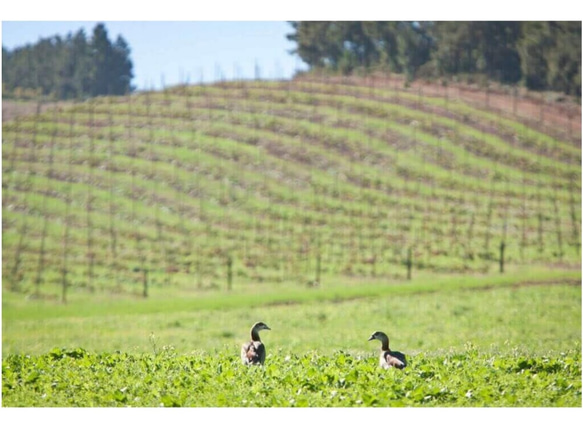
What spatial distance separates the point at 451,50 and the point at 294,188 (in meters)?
6.71

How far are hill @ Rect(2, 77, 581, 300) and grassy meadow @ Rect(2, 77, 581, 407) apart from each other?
2.4 inches

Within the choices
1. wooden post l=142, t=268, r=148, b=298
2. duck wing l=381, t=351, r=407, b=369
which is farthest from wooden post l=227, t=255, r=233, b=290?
duck wing l=381, t=351, r=407, b=369

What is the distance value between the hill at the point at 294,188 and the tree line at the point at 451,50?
0.91 meters

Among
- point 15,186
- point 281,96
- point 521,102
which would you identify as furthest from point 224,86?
point 521,102

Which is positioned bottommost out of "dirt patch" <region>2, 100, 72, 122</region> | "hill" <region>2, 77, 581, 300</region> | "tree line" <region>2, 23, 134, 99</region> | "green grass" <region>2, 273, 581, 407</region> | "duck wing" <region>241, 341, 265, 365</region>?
"green grass" <region>2, 273, 581, 407</region>

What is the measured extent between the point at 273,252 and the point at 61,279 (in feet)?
21.0

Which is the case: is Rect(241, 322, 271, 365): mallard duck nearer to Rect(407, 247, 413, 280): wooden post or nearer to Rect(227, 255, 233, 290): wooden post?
Rect(227, 255, 233, 290): wooden post

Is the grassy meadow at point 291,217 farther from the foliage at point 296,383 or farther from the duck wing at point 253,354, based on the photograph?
the duck wing at point 253,354

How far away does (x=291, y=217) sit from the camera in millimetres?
28672

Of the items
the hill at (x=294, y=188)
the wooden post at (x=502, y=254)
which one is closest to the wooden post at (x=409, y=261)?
the hill at (x=294, y=188)

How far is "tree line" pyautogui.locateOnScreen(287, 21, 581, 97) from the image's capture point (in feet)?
79.3

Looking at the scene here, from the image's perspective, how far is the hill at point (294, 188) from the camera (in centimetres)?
2695

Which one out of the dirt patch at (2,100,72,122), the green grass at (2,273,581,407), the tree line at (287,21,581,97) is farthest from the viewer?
the dirt patch at (2,100,72,122)

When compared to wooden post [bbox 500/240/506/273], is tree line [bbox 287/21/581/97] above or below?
above
